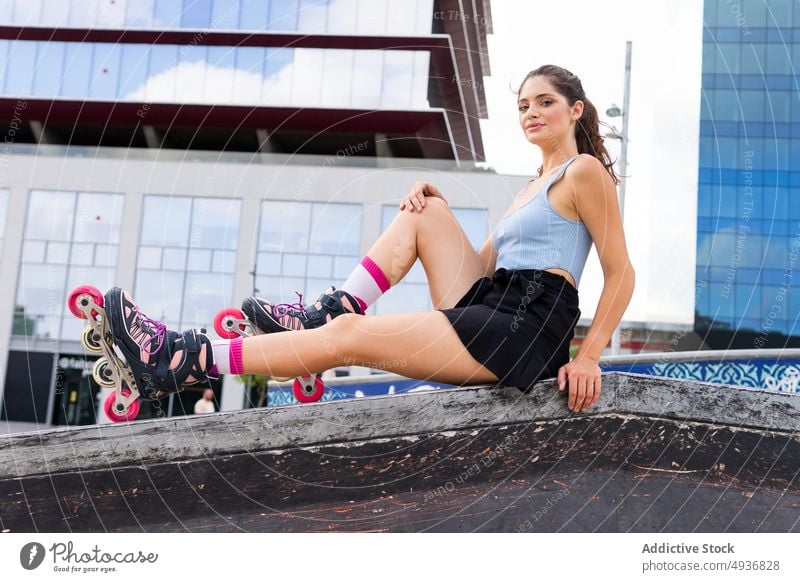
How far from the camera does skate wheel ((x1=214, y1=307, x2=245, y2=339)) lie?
2.71 meters

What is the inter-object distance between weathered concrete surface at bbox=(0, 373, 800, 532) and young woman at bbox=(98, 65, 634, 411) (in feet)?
0.51

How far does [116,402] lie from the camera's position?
92.9 inches

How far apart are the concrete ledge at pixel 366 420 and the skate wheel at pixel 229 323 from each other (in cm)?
57

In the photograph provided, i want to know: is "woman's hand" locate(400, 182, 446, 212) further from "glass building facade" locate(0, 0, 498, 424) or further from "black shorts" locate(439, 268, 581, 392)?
"glass building facade" locate(0, 0, 498, 424)

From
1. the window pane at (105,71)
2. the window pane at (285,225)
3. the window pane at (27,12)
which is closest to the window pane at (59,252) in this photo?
the window pane at (105,71)

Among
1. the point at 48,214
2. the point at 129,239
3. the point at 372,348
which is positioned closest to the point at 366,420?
the point at 372,348

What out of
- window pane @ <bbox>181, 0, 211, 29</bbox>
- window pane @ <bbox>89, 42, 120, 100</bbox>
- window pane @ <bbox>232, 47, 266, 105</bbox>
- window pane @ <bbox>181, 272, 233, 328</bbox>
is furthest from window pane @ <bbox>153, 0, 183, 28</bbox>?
window pane @ <bbox>181, 272, 233, 328</bbox>

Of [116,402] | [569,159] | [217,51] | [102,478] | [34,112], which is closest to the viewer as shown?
[102,478]

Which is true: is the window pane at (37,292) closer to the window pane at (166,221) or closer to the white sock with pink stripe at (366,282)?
the window pane at (166,221)

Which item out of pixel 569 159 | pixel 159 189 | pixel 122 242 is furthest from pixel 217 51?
pixel 569 159

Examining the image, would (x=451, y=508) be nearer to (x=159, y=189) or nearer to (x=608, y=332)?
(x=608, y=332)

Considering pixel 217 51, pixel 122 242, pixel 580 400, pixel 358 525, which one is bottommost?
pixel 358 525

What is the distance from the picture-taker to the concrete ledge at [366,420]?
7.09 ft

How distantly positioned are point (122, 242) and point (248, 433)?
73.8 feet
